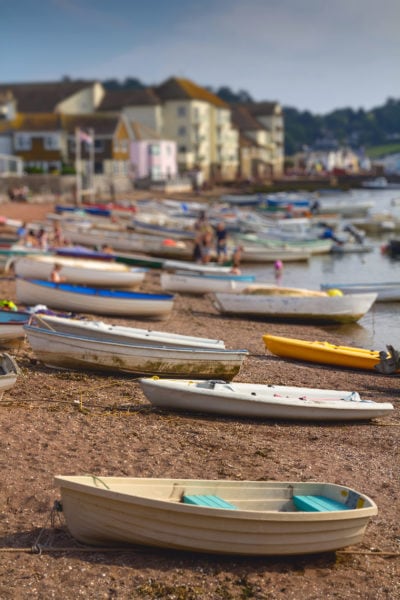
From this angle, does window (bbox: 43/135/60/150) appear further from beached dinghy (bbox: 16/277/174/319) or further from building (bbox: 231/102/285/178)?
beached dinghy (bbox: 16/277/174/319)

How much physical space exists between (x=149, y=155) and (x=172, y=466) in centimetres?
8833

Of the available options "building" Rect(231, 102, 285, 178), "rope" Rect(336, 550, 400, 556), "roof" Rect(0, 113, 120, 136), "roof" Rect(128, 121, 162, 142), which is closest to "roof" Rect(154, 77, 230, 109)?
"roof" Rect(128, 121, 162, 142)

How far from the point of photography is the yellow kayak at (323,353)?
1958cm

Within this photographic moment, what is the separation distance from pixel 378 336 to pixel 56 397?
12.5 meters

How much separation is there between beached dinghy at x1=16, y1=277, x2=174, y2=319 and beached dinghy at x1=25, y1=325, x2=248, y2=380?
6666mm

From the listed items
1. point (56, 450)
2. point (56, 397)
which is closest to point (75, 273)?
point (56, 397)

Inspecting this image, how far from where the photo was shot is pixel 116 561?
9.69 m

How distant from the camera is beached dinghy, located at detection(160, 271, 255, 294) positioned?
29.3 meters

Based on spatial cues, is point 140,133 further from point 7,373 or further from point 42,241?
point 7,373

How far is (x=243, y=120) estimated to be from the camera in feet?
463

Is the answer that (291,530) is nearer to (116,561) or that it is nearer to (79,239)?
(116,561)

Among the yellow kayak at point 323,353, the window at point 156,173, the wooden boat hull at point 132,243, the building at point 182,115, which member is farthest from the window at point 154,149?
the yellow kayak at point 323,353

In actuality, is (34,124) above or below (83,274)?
above

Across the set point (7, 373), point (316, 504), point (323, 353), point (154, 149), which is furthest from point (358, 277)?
point (154, 149)
